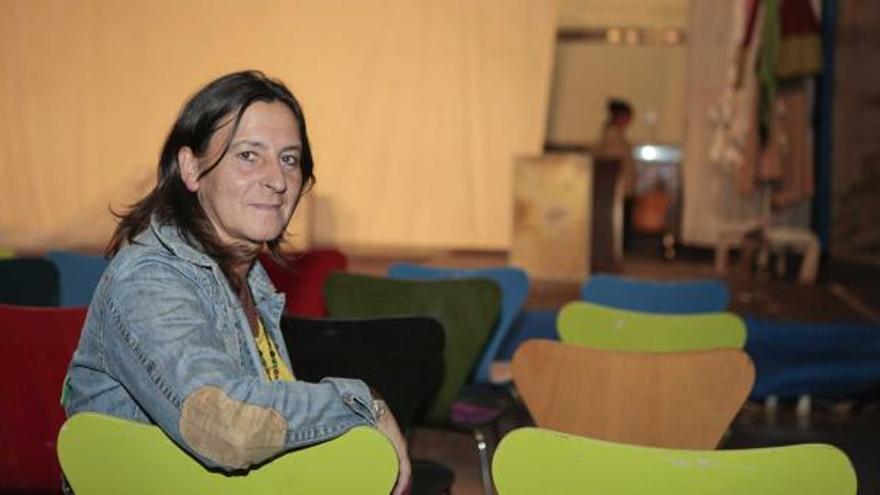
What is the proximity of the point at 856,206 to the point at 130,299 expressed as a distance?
9291 mm

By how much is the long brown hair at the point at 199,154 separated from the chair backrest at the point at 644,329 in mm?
1470

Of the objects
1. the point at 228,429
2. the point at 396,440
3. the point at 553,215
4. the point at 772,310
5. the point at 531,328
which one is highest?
the point at 228,429

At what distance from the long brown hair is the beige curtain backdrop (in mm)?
7665

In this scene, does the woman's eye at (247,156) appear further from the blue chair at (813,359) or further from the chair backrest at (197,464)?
the blue chair at (813,359)

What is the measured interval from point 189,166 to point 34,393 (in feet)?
3.00

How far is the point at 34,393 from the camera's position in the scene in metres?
2.49

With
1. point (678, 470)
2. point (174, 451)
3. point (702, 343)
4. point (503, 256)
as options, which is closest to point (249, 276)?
point (174, 451)

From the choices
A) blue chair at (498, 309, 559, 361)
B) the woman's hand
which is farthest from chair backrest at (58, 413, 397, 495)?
blue chair at (498, 309, 559, 361)

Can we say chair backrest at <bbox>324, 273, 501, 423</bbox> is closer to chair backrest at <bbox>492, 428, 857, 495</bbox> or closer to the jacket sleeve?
the jacket sleeve

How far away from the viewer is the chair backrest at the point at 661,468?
4.72 ft

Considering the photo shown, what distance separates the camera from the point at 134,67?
31.5 ft

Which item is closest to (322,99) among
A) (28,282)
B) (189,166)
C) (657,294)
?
(657,294)

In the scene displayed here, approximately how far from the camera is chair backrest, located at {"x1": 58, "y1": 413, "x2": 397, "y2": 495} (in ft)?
4.80

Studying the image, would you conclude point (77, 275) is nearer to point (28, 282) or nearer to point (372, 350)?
point (28, 282)
